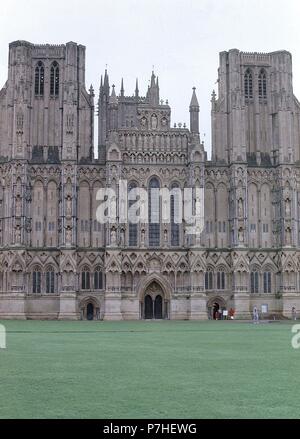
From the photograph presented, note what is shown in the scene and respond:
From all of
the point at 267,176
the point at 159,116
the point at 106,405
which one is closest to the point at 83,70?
the point at 159,116

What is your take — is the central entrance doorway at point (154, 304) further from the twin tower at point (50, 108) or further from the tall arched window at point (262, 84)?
the tall arched window at point (262, 84)

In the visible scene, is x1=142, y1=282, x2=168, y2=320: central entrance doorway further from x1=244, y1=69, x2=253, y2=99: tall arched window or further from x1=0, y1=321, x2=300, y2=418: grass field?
x1=0, y1=321, x2=300, y2=418: grass field

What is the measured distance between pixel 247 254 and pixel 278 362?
53.6 m

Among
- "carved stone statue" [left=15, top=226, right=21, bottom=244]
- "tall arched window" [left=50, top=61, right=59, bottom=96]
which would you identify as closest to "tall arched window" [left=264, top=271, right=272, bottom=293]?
"carved stone statue" [left=15, top=226, right=21, bottom=244]

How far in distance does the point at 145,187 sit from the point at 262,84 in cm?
1840

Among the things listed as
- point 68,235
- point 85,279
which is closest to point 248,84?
point 68,235

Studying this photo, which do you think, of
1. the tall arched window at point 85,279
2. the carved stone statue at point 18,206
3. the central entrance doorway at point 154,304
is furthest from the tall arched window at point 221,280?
the carved stone statue at point 18,206

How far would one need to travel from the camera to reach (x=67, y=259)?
237 ft

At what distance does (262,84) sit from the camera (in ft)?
262

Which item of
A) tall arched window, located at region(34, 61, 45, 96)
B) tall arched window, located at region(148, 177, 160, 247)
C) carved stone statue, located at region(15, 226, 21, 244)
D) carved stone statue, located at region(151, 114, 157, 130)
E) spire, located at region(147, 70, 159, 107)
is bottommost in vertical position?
carved stone statue, located at region(15, 226, 21, 244)

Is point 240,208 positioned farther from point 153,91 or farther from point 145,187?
point 153,91

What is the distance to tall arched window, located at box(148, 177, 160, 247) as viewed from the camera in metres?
75.1

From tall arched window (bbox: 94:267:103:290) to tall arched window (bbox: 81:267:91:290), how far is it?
738 millimetres

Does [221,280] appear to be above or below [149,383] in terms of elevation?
above
